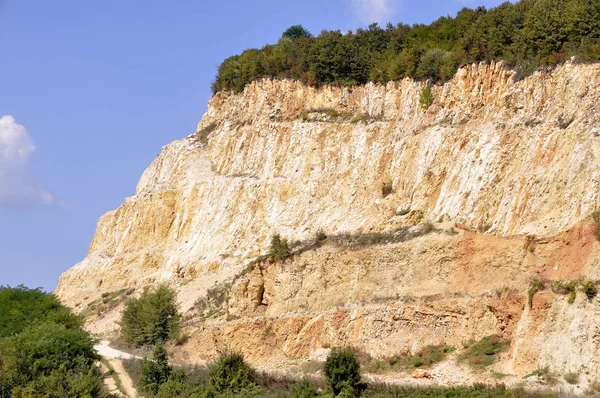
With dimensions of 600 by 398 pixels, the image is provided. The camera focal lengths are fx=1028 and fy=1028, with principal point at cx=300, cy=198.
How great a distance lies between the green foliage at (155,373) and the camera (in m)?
45.0

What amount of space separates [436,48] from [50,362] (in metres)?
28.8

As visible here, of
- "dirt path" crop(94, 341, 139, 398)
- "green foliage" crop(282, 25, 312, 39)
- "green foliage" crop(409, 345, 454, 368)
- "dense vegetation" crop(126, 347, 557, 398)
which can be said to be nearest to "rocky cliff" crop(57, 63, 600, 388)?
"green foliage" crop(409, 345, 454, 368)

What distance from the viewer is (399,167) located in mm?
56344

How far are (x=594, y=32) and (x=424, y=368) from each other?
66.0 feet

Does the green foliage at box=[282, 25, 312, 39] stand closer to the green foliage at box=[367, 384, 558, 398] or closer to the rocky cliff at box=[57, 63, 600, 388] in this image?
the rocky cliff at box=[57, 63, 600, 388]

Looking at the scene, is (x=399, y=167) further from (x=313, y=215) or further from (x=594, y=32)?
(x=594, y=32)

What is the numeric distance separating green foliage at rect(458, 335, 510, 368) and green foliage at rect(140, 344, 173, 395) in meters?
13.4

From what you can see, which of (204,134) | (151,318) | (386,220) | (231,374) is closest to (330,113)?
(386,220)

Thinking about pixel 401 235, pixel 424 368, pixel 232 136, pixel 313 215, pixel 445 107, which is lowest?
pixel 424 368

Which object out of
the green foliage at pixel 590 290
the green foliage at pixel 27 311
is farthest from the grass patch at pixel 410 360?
the green foliage at pixel 27 311

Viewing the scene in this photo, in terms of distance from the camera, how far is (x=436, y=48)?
60969 mm

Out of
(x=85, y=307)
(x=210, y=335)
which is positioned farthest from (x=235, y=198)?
(x=210, y=335)

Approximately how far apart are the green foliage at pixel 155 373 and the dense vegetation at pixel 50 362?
1962mm

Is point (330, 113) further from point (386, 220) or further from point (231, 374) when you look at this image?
point (231, 374)
